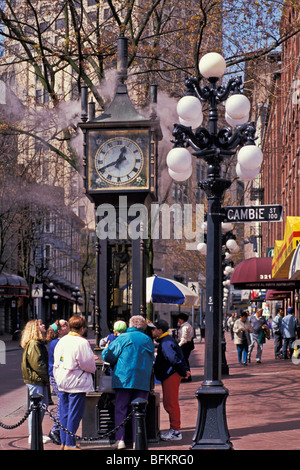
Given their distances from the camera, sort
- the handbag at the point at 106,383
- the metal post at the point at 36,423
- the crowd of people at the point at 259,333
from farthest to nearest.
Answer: the crowd of people at the point at 259,333
the handbag at the point at 106,383
the metal post at the point at 36,423

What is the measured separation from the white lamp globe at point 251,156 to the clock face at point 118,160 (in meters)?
1.81

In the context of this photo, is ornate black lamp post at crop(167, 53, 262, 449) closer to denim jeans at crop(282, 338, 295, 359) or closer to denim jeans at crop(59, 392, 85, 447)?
denim jeans at crop(59, 392, 85, 447)

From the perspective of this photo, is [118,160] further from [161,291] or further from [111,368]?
[161,291]

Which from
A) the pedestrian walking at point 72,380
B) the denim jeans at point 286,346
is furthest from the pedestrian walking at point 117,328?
the denim jeans at point 286,346

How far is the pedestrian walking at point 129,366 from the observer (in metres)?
9.04

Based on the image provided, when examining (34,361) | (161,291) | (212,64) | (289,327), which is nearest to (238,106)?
(212,64)

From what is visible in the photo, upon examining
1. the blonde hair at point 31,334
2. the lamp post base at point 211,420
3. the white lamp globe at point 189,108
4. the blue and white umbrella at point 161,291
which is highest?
the white lamp globe at point 189,108

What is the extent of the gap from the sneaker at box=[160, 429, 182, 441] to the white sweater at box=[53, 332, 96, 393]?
184 centimetres

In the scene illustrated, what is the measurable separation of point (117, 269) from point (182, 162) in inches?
89.9

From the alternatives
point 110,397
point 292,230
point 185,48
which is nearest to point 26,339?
point 110,397

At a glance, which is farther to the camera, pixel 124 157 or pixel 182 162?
pixel 124 157

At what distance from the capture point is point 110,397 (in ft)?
32.1

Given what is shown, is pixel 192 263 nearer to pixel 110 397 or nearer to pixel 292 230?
pixel 292 230

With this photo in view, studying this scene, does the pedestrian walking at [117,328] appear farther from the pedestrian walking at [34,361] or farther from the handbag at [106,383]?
the pedestrian walking at [34,361]
